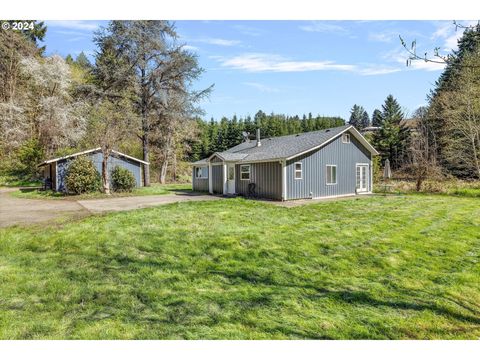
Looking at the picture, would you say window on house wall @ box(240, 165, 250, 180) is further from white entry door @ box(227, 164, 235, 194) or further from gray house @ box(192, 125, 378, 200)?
white entry door @ box(227, 164, 235, 194)

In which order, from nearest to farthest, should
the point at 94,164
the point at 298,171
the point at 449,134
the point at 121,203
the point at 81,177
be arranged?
the point at 121,203 < the point at 298,171 < the point at 81,177 < the point at 94,164 < the point at 449,134

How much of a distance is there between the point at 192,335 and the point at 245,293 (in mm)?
1267

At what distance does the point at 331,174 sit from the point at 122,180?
11.4 meters

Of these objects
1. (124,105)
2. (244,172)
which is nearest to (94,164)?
(124,105)

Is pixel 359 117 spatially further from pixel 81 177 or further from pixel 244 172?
pixel 81 177

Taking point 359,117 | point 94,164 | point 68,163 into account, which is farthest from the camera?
point 359,117

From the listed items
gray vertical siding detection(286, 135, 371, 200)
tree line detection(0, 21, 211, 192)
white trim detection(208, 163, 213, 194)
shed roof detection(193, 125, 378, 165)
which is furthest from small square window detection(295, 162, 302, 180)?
tree line detection(0, 21, 211, 192)

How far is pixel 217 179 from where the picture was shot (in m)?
17.8

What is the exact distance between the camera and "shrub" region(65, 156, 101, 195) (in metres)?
16.5

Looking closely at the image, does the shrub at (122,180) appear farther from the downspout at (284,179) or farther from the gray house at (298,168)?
the downspout at (284,179)

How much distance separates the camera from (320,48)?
568 cm

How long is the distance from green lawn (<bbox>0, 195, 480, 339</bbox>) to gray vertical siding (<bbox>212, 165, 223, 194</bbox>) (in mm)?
8753
